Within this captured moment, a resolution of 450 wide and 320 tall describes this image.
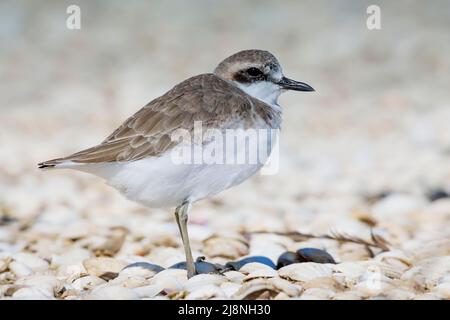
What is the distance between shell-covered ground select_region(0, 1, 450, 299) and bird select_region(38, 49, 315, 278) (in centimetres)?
53

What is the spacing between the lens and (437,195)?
315 inches

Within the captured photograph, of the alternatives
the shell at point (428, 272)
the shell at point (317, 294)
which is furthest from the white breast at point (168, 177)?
the shell at point (428, 272)

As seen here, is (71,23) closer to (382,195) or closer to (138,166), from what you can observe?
(382,195)

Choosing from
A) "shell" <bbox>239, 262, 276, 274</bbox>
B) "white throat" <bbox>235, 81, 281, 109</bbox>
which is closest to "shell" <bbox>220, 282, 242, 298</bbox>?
"shell" <bbox>239, 262, 276, 274</bbox>

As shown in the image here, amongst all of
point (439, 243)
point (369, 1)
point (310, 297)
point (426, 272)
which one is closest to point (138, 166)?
point (310, 297)

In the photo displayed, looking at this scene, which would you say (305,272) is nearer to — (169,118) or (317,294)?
(317,294)

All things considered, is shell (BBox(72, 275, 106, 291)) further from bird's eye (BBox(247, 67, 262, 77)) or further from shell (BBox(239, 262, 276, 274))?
bird's eye (BBox(247, 67, 262, 77))

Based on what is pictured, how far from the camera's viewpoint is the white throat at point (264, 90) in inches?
229

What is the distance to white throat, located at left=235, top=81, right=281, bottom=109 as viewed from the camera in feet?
19.1

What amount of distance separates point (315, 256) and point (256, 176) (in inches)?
137

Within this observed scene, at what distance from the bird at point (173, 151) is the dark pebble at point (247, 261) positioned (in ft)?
1.34

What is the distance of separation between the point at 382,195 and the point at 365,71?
4746 mm

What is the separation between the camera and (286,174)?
898cm
